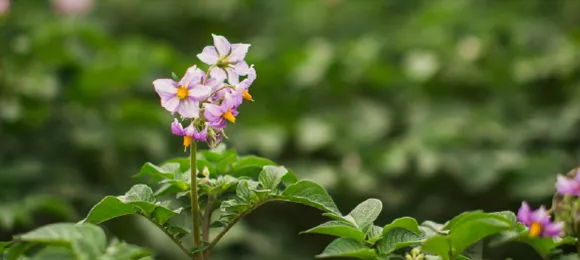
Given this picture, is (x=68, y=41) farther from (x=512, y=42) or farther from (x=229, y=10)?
(x=512, y=42)

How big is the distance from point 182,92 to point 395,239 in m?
0.50

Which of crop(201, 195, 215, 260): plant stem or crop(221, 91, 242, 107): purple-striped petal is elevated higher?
crop(221, 91, 242, 107): purple-striped petal

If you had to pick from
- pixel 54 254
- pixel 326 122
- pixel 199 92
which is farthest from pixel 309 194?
pixel 326 122

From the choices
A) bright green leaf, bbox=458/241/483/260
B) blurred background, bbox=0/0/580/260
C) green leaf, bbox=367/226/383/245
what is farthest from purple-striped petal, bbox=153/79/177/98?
blurred background, bbox=0/0/580/260

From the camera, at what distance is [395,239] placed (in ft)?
4.84

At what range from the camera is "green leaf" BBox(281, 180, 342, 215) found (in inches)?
57.6

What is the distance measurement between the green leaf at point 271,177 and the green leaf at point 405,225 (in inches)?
9.0

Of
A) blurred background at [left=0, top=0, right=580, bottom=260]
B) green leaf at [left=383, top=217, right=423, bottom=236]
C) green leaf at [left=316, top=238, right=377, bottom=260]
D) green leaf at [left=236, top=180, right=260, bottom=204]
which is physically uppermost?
blurred background at [left=0, top=0, right=580, bottom=260]

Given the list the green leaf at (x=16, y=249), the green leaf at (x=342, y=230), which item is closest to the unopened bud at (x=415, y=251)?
the green leaf at (x=342, y=230)

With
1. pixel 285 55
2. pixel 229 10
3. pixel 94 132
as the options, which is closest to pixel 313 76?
pixel 285 55

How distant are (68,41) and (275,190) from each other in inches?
125

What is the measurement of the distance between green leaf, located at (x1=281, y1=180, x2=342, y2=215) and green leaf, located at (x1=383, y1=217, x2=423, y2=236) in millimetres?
104

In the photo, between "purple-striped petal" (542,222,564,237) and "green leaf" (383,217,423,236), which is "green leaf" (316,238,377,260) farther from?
"purple-striped petal" (542,222,564,237)

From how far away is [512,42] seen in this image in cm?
486
